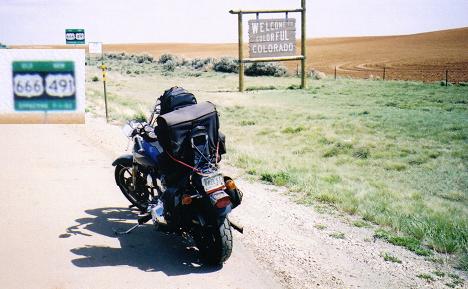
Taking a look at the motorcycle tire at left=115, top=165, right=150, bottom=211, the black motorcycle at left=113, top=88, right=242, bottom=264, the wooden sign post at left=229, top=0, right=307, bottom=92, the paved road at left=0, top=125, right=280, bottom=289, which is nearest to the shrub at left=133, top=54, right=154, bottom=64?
the wooden sign post at left=229, top=0, right=307, bottom=92

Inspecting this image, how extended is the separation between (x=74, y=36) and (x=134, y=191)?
9568 millimetres

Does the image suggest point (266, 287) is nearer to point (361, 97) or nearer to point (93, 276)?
point (93, 276)

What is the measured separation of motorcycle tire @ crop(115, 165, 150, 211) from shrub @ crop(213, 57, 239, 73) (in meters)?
34.4

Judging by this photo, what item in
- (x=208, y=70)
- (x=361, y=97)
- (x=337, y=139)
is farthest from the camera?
(x=208, y=70)

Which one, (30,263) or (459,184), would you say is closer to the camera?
(30,263)

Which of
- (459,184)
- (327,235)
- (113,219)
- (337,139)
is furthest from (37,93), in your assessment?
(337,139)

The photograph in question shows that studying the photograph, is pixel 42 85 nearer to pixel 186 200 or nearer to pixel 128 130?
pixel 128 130

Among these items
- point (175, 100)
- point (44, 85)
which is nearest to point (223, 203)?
point (175, 100)

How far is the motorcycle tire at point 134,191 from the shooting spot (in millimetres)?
6117

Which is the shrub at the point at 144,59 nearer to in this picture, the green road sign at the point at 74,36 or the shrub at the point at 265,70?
the shrub at the point at 265,70

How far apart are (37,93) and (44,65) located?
30cm

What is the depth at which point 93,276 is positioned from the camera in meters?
4.51

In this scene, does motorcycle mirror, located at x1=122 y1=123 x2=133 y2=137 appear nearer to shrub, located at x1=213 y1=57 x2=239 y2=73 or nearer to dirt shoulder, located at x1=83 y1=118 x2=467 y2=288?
dirt shoulder, located at x1=83 y1=118 x2=467 y2=288

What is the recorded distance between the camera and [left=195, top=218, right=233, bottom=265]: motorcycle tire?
15.3 feet
